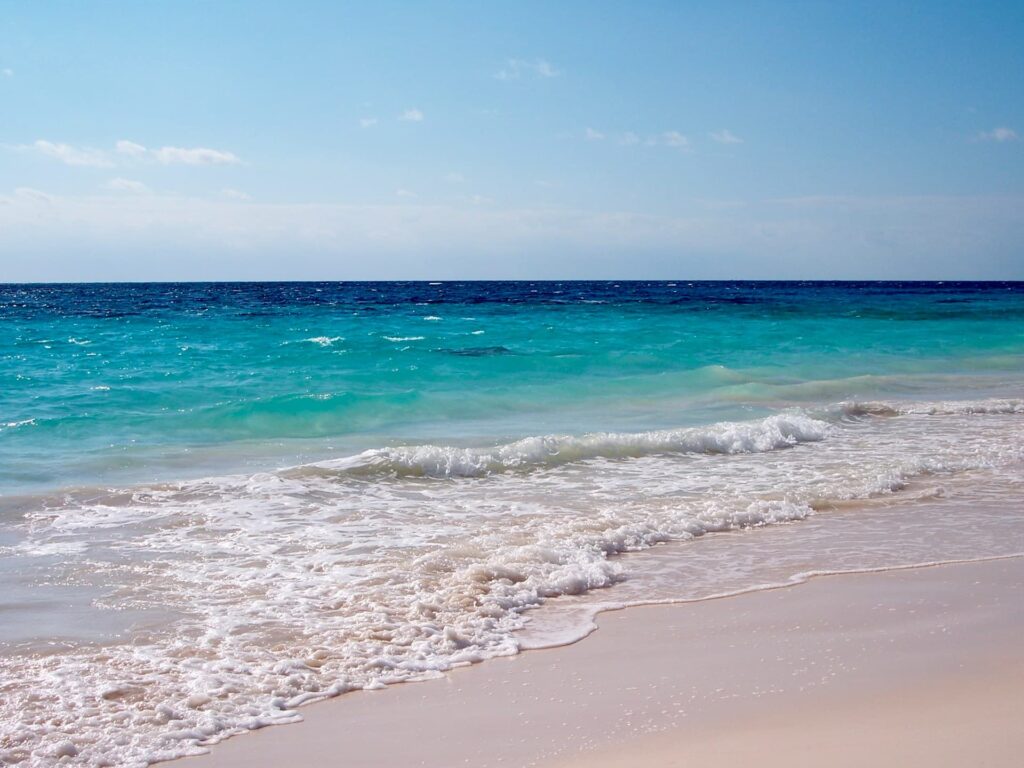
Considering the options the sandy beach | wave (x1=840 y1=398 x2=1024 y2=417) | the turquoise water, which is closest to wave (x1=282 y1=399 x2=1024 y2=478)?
wave (x1=840 y1=398 x2=1024 y2=417)

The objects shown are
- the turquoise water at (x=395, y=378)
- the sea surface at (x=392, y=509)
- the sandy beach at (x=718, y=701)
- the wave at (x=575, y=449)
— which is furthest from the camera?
the turquoise water at (x=395, y=378)

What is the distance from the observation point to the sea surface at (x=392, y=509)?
161 inches

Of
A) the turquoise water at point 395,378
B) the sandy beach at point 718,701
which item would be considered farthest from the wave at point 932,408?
the sandy beach at point 718,701

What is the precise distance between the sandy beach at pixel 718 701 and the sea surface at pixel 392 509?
0.88ft

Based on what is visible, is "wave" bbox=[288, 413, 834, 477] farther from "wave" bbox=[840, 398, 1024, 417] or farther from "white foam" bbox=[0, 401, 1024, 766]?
"wave" bbox=[840, 398, 1024, 417]

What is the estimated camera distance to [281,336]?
937 inches

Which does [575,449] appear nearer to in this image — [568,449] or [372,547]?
[568,449]

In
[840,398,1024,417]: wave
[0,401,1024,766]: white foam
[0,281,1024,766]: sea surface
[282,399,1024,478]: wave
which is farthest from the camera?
[840,398,1024,417]: wave

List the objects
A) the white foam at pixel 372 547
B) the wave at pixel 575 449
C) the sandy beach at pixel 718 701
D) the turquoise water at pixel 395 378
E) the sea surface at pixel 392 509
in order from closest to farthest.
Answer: the sandy beach at pixel 718 701 < the white foam at pixel 372 547 < the sea surface at pixel 392 509 < the wave at pixel 575 449 < the turquoise water at pixel 395 378

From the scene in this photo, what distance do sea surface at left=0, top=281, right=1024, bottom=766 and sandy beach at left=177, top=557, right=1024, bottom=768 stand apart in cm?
27

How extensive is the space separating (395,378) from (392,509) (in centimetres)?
892

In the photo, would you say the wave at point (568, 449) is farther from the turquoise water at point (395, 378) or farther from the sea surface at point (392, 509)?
the turquoise water at point (395, 378)

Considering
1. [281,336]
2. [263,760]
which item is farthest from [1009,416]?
[281,336]

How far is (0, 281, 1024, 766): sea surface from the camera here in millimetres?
4094
